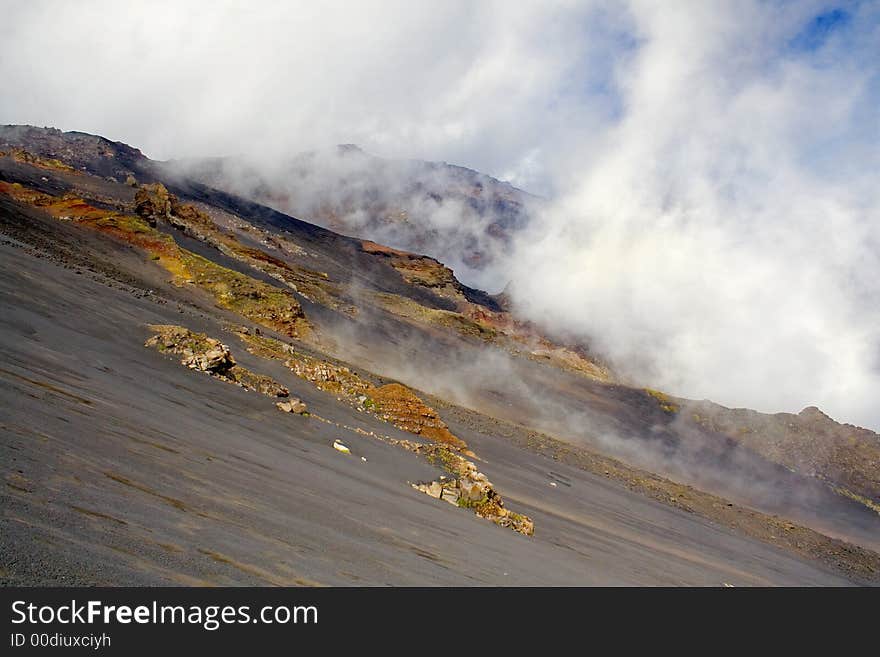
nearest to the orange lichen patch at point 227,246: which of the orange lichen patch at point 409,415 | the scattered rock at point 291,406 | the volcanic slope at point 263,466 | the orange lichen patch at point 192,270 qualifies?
the volcanic slope at point 263,466

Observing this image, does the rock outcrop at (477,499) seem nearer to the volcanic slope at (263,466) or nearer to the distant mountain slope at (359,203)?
the volcanic slope at (263,466)

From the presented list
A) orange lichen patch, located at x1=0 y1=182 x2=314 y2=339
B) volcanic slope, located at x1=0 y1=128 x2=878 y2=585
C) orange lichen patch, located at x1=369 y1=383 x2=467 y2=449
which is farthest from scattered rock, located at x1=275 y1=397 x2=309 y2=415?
orange lichen patch, located at x1=0 y1=182 x2=314 y2=339

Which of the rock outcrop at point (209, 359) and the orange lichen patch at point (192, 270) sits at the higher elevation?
the orange lichen patch at point (192, 270)

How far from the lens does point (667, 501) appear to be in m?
34.7

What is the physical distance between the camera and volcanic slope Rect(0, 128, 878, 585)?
496cm

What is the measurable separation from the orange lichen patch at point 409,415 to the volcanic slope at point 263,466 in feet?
2.44

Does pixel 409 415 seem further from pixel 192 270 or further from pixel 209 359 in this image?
pixel 192 270

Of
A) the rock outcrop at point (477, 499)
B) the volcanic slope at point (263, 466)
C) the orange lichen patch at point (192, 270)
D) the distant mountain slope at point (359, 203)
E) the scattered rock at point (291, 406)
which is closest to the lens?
the volcanic slope at point (263, 466)

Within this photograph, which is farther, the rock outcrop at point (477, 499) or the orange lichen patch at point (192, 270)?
the orange lichen patch at point (192, 270)

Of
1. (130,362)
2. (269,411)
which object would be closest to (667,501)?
(269,411)

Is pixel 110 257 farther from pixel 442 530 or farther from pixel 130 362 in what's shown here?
pixel 442 530

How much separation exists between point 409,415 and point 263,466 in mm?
13992

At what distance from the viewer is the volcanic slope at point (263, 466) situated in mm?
4961
